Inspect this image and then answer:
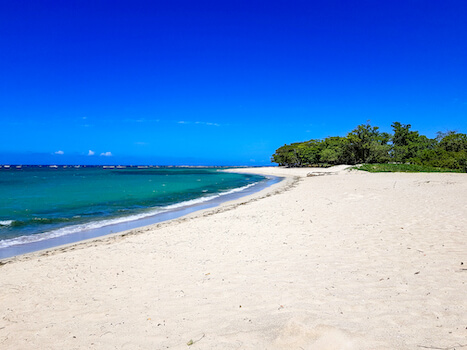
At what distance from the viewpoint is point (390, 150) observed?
66812 mm

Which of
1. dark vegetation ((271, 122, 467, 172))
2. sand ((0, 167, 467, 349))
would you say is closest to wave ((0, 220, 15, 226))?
sand ((0, 167, 467, 349))

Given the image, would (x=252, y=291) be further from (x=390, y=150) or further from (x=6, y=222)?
(x=390, y=150)

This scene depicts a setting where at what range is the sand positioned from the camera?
11.0ft

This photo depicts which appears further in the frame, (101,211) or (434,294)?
(101,211)

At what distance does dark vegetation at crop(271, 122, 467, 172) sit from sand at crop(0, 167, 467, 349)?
3803 cm

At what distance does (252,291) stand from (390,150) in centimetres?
7384

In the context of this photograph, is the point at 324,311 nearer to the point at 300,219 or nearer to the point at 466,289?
the point at 466,289

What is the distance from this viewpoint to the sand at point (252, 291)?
3.36 m

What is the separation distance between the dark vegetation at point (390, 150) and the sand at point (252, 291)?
1497 inches

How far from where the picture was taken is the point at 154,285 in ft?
17.2

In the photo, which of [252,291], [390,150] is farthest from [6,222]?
[390,150]

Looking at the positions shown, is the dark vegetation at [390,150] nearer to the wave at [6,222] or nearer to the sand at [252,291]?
the sand at [252,291]

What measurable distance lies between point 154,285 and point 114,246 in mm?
3963

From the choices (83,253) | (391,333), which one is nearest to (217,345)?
(391,333)
